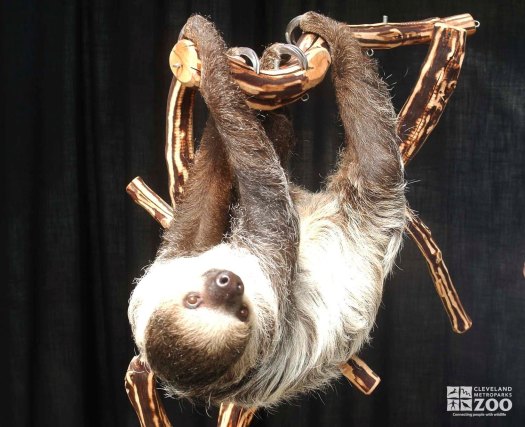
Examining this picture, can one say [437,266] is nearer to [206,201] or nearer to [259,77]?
[206,201]

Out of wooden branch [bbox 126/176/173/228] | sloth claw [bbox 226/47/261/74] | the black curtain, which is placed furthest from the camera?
the black curtain

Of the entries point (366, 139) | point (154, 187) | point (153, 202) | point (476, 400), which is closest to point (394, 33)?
point (366, 139)

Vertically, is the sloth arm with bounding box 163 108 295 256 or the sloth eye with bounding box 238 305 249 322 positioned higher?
the sloth arm with bounding box 163 108 295 256

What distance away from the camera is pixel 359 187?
6.46ft

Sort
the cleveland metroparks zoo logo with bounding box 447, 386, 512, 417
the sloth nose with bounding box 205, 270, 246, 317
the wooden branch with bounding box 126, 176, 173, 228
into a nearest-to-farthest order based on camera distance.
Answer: the sloth nose with bounding box 205, 270, 246, 317
the wooden branch with bounding box 126, 176, 173, 228
the cleveland metroparks zoo logo with bounding box 447, 386, 512, 417

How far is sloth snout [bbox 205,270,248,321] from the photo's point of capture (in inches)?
62.4

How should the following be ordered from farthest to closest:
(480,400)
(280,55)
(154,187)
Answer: (480,400)
(154,187)
(280,55)

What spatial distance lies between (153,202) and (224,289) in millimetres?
753

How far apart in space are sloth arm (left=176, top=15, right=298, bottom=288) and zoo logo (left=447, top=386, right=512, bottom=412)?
1.75 metres

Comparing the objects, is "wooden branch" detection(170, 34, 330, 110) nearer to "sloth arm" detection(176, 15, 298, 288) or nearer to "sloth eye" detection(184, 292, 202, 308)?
"sloth arm" detection(176, 15, 298, 288)

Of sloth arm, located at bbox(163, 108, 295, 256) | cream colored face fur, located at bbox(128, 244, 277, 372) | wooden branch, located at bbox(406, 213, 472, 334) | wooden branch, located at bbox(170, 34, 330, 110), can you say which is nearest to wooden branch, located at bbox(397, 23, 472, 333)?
wooden branch, located at bbox(406, 213, 472, 334)

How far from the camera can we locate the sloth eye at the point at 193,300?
1636 mm

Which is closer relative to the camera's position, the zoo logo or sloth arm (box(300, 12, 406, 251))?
sloth arm (box(300, 12, 406, 251))

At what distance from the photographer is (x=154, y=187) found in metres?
3.11
